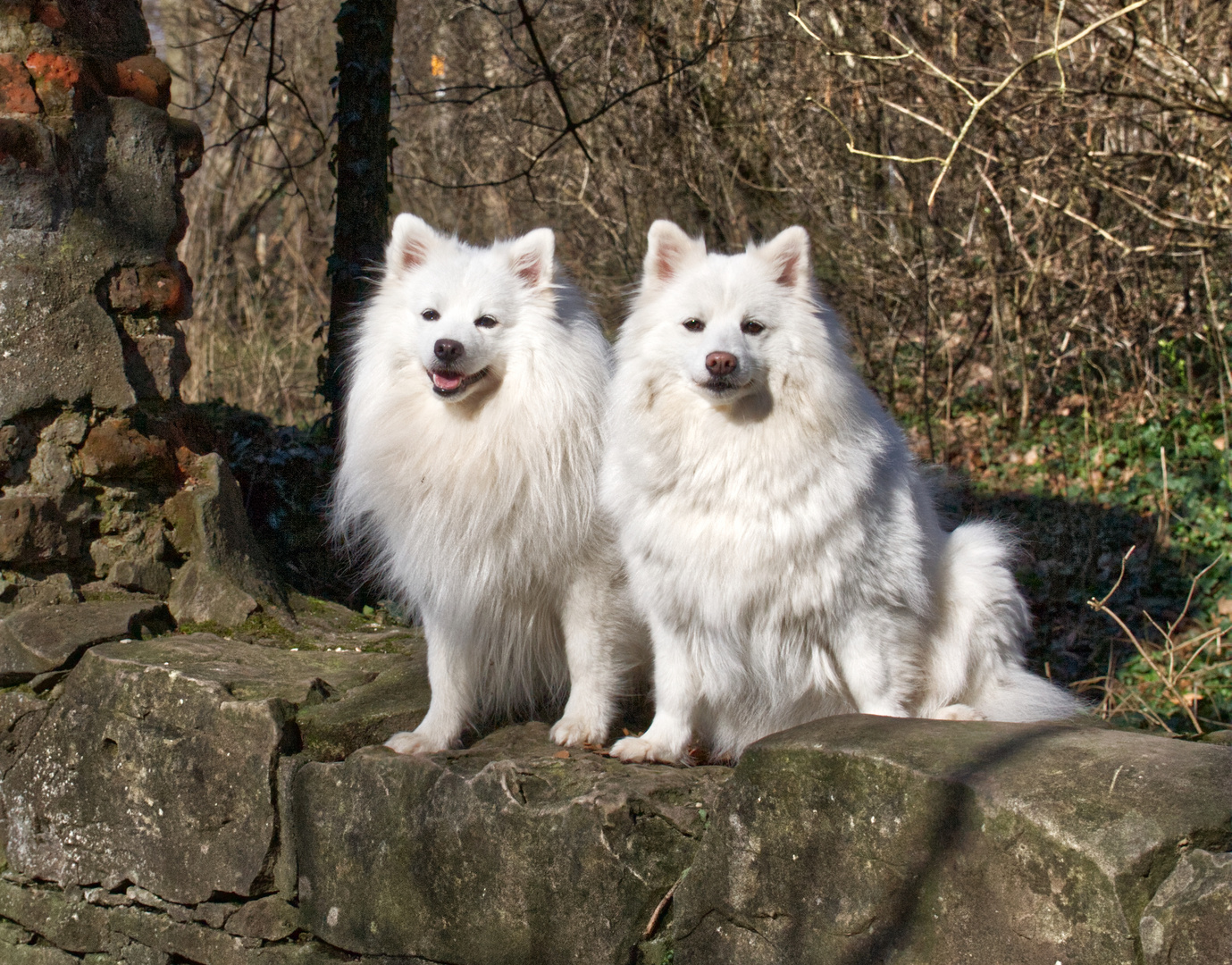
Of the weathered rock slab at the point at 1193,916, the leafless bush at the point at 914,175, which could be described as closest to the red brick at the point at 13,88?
the leafless bush at the point at 914,175

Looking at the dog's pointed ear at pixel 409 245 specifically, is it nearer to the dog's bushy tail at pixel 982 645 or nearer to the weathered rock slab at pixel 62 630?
the weathered rock slab at pixel 62 630

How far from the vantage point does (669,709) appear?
118 inches

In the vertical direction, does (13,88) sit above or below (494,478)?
above

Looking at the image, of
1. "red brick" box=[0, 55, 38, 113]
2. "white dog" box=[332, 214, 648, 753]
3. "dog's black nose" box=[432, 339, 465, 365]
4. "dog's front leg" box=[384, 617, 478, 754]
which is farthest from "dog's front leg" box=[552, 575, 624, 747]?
"red brick" box=[0, 55, 38, 113]

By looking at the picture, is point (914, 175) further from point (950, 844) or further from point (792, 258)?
point (950, 844)

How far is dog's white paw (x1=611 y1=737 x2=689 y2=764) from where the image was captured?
9.59ft

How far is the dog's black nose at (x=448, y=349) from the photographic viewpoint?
3.07m

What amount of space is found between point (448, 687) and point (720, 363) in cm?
133

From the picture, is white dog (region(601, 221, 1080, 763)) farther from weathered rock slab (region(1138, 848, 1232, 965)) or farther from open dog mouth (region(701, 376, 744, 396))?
weathered rock slab (region(1138, 848, 1232, 965))

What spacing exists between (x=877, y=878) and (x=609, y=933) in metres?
0.77

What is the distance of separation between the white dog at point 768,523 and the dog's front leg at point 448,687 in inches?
22.7

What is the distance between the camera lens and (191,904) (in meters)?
3.26

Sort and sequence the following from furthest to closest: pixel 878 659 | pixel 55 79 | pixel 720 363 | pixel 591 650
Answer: pixel 55 79, pixel 591 650, pixel 878 659, pixel 720 363

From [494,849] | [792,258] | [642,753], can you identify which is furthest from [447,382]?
[494,849]
